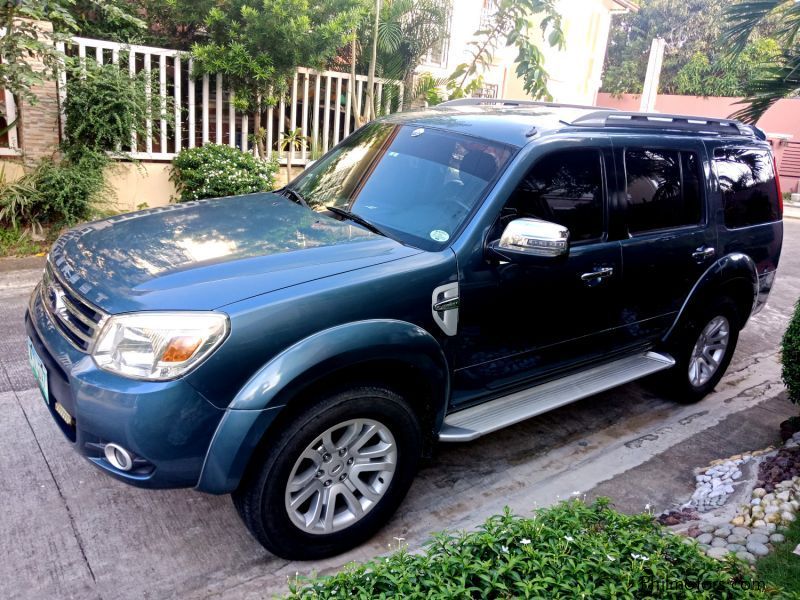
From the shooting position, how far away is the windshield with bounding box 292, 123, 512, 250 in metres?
3.61

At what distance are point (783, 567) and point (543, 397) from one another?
1.42m

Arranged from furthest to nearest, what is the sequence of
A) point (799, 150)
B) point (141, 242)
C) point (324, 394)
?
point (799, 150) → point (141, 242) → point (324, 394)

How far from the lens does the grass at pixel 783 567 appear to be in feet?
9.33

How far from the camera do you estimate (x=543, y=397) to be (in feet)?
13.0

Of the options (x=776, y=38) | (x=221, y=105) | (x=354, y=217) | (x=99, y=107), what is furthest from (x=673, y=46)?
(x=354, y=217)

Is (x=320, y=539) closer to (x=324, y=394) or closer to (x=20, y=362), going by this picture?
(x=324, y=394)

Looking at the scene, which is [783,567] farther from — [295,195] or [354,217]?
[295,195]

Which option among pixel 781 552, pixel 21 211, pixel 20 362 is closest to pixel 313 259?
pixel 781 552

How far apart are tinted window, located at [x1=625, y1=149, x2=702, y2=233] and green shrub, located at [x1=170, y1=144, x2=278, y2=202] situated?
5.36 metres

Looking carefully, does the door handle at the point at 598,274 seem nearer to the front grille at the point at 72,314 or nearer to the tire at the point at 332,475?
the tire at the point at 332,475

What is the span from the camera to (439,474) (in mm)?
4023

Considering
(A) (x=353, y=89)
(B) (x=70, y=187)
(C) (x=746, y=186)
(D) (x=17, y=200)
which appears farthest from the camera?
(A) (x=353, y=89)

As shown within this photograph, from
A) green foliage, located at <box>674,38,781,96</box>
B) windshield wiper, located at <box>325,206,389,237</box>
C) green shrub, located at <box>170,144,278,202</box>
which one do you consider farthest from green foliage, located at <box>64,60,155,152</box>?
green foliage, located at <box>674,38,781,96</box>

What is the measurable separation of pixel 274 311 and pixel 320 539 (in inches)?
42.9
